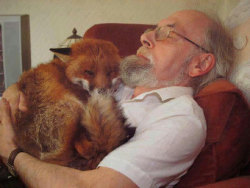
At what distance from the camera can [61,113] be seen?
0.66 metres

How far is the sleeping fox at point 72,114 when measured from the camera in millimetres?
645

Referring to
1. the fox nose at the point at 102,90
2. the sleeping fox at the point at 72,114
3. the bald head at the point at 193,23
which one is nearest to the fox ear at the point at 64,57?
the sleeping fox at the point at 72,114

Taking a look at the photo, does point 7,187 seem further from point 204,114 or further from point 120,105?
point 204,114

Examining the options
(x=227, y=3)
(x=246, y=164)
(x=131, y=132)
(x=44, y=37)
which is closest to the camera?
(x=131, y=132)

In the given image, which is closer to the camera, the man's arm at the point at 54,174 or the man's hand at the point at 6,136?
the man's arm at the point at 54,174

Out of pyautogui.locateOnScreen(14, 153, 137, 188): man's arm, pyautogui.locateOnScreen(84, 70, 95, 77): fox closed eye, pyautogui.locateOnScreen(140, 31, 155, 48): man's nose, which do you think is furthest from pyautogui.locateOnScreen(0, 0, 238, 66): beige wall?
pyautogui.locateOnScreen(14, 153, 137, 188): man's arm

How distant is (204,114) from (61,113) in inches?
17.7

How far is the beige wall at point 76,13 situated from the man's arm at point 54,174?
0.49 metres

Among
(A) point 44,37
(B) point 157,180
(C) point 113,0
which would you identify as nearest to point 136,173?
(B) point 157,180

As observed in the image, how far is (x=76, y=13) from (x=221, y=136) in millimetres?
1000

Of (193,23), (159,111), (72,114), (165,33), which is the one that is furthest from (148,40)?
(72,114)

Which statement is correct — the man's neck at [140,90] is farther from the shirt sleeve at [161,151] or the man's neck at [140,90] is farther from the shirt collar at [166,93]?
the shirt sleeve at [161,151]

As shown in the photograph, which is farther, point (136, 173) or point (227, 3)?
point (227, 3)

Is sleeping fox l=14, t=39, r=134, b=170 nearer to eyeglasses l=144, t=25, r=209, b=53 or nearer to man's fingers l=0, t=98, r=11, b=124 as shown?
man's fingers l=0, t=98, r=11, b=124
